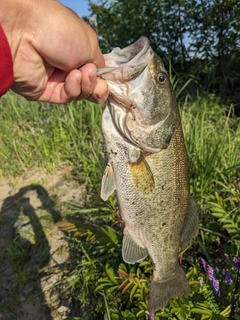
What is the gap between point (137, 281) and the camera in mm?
2180

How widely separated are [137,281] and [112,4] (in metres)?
5.57

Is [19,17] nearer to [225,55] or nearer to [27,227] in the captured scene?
[27,227]

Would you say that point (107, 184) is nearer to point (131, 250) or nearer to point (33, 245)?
point (131, 250)

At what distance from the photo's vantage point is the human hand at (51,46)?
5.06 feet

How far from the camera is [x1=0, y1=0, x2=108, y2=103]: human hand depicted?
154 cm

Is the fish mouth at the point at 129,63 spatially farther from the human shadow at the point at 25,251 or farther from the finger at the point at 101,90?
the human shadow at the point at 25,251

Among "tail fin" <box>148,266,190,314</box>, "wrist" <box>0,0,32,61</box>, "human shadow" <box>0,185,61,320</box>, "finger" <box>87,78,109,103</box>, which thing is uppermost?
"wrist" <box>0,0,32,61</box>

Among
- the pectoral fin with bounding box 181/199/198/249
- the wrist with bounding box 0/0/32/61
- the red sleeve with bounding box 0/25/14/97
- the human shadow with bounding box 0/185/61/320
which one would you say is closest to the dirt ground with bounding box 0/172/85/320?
the human shadow with bounding box 0/185/61/320

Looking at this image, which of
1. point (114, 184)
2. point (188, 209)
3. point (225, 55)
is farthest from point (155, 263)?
point (225, 55)

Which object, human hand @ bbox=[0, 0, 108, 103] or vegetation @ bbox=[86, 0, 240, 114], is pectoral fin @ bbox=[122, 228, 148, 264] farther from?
vegetation @ bbox=[86, 0, 240, 114]

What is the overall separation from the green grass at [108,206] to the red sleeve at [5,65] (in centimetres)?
122

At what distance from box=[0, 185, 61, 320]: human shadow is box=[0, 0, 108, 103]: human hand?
2.05 metres

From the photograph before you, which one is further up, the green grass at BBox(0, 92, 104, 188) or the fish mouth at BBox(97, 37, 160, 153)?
the fish mouth at BBox(97, 37, 160, 153)

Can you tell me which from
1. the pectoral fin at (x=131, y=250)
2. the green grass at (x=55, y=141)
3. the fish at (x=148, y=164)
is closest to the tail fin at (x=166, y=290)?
the fish at (x=148, y=164)
